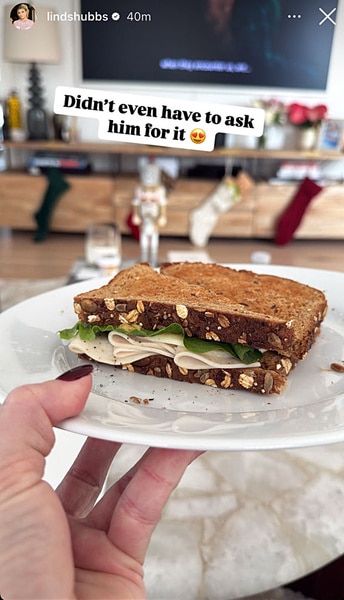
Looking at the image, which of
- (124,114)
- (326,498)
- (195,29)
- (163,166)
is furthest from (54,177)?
(124,114)

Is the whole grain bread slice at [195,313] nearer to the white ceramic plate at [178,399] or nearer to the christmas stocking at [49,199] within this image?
the white ceramic plate at [178,399]

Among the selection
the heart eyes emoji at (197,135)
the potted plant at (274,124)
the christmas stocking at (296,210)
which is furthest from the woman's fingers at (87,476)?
the christmas stocking at (296,210)

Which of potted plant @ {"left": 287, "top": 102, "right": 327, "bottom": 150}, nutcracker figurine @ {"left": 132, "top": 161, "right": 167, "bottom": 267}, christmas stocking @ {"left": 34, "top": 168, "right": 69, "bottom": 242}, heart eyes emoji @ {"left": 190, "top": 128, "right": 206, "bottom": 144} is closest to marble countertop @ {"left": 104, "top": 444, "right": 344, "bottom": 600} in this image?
heart eyes emoji @ {"left": 190, "top": 128, "right": 206, "bottom": 144}

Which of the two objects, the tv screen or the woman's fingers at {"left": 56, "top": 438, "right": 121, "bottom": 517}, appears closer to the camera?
the tv screen

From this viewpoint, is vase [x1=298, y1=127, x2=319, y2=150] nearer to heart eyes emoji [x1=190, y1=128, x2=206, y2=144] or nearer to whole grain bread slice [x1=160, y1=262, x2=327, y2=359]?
whole grain bread slice [x1=160, y1=262, x2=327, y2=359]

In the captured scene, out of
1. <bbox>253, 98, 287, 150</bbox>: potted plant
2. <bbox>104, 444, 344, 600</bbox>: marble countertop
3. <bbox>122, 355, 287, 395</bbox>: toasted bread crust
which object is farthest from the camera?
<bbox>253, 98, 287, 150</bbox>: potted plant

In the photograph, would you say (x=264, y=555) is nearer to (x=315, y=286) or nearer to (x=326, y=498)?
(x=326, y=498)
